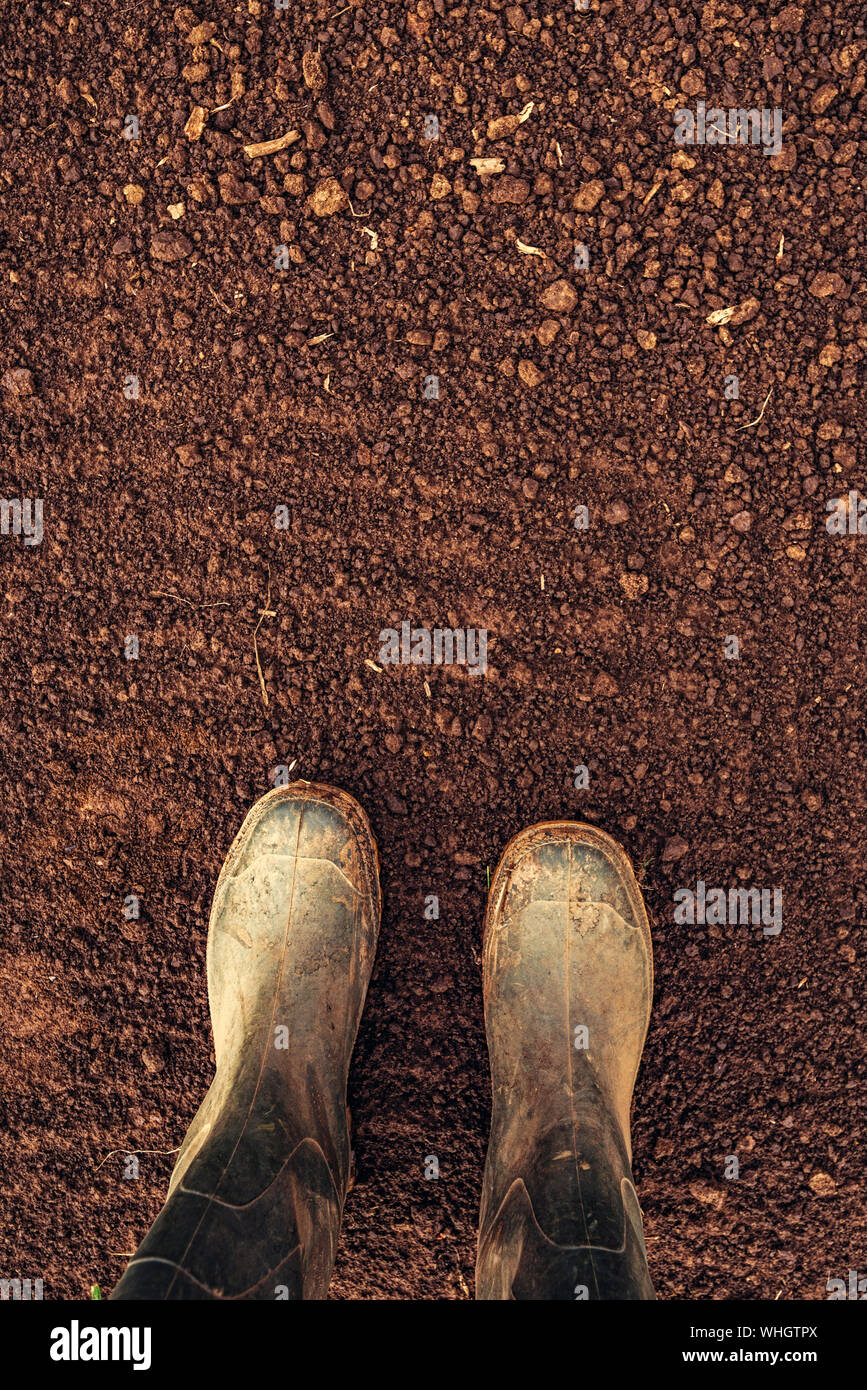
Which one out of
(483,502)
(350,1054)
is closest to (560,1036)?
(350,1054)

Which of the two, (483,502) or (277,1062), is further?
(483,502)

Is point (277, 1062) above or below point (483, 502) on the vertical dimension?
below

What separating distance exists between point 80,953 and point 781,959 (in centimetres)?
185

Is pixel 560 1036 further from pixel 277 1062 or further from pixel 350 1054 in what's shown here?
pixel 277 1062

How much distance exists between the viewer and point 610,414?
219 cm

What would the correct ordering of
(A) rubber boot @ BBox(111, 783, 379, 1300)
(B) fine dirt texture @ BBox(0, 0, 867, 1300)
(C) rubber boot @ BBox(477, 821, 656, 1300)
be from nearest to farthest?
1. (A) rubber boot @ BBox(111, 783, 379, 1300)
2. (C) rubber boot @ BBox(477, 821, 656, 1300)
3. (B) fine dirt texture @ BBox(0, 0, 867, 1300)

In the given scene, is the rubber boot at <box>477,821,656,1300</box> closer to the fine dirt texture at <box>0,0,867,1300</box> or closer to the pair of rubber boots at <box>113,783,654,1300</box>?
the pair of rubber boots at <box>113,783,654,1300</box>

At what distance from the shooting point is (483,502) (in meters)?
2.21

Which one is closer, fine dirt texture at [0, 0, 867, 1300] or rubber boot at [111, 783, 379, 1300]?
rubber boot at [111, 783, 379, 1300]

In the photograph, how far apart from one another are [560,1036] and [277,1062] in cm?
66

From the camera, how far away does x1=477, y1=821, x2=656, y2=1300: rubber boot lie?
175 cm

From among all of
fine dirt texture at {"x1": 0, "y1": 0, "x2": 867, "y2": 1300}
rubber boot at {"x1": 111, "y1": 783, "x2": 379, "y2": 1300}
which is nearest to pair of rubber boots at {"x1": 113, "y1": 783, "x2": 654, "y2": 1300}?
rubber boot at {"x1": 111, "y1": 783, "x2": 379, "y2": 1300}

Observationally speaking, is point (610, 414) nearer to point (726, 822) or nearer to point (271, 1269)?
point (726, 822)

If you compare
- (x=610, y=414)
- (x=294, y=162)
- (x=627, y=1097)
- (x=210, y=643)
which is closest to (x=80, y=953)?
(x=210, y=643)
